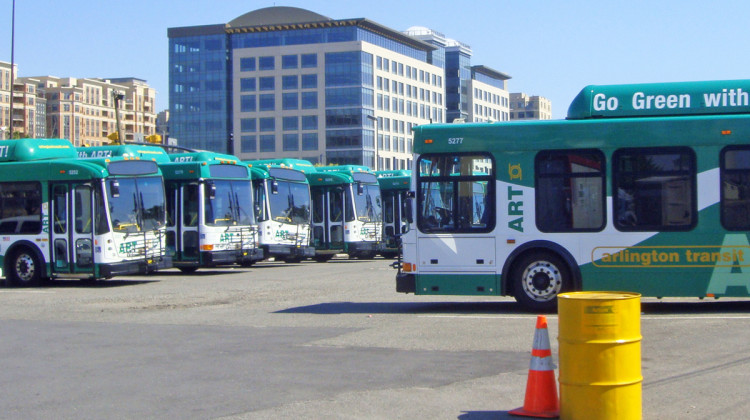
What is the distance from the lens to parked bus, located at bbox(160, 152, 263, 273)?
2423 cm

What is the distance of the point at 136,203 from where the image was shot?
2141cm

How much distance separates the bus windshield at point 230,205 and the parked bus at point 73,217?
2.68 m

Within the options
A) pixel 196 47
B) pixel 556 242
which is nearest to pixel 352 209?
pixel 556 242

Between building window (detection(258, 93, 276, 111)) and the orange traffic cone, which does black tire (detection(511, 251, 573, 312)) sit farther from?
building window (detection(258, 93, 276, 111))

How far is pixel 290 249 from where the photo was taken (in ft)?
92.0

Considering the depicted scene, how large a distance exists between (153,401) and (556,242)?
7.52 meters

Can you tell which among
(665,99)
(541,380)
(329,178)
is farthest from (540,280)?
(329,178)

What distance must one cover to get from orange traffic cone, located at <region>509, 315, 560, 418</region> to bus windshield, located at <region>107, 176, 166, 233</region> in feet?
50.4

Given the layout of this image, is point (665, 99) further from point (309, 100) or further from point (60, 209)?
point (309, 100)

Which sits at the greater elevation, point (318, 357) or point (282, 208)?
point (282, 208)

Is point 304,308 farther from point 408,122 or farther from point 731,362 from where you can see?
point 408,122

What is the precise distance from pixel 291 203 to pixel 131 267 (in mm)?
8248

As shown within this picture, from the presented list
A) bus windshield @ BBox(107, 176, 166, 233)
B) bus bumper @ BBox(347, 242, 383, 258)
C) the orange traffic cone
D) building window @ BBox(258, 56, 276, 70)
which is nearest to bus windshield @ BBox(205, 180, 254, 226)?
bus windshield @ BBox(107, 176, 166, 233)

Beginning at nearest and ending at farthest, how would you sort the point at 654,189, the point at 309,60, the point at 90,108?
the point at 654,189, the point at 309,60, the point at 90,108
